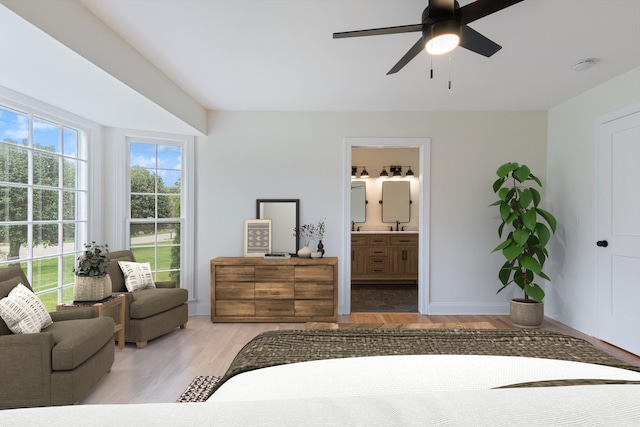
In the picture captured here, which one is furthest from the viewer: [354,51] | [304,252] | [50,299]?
[304,252]

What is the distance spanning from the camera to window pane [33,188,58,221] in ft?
11.1

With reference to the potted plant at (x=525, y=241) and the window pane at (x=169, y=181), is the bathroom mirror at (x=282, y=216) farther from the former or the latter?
the potted plant at (x=525, y=241)

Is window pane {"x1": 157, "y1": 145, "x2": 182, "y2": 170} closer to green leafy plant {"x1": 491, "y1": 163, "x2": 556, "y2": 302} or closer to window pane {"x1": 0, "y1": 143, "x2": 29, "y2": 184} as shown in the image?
window pane {"x1": 0, "y1": 143, "x2": 29, "y2": 184}

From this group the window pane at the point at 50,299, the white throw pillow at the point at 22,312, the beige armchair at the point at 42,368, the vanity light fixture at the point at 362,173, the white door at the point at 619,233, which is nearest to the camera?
the beige armchair at the point at 42,368

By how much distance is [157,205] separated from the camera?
14.8ft

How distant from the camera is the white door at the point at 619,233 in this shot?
332cm

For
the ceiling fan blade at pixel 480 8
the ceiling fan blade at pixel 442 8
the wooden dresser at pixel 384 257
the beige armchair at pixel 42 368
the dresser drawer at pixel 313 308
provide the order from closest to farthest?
the ceiling fan blade at pixel 480 8, the ceiling fan blade at pixel 442 8, the beige armchair at pixel 42 368, the dresser drawer at pixel 313 308, the wooden dresser at pixel 384 257

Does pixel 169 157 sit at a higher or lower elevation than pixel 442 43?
lower

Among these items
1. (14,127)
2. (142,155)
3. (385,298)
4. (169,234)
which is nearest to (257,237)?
(169,234)

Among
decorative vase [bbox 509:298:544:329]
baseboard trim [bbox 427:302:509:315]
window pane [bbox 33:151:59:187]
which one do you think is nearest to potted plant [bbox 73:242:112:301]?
window pane [bbox 33:151:59:187]

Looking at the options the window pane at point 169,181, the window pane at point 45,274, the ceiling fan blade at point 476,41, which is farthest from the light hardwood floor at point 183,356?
the ceiling fan blade at point 476,41

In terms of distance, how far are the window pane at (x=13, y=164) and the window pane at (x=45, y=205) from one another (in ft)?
0.62

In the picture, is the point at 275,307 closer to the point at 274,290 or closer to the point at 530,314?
the point at 274,290

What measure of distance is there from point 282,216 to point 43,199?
95.9 inches
